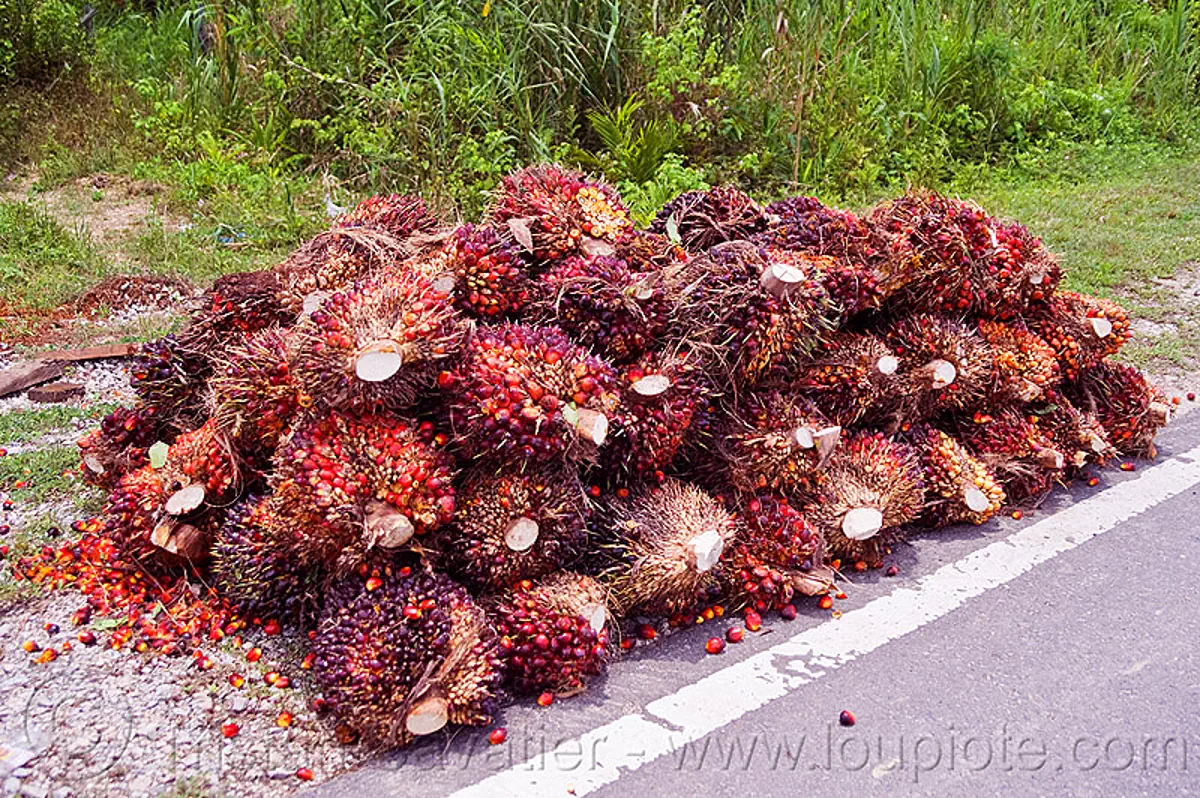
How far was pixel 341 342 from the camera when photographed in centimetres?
270

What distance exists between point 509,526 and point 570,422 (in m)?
0.33

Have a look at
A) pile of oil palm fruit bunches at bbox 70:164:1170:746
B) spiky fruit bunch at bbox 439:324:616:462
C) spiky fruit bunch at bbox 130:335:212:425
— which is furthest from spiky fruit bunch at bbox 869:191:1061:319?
spiky fruit bunch at bbox 130:335:212:425

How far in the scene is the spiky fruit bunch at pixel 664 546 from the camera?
2912mm

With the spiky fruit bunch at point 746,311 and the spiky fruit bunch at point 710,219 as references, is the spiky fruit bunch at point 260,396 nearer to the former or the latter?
the spiky fruit bunch at point 746,311

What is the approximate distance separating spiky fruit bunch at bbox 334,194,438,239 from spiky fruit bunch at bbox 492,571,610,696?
1.50m

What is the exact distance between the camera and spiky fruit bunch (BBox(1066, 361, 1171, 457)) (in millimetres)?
4059

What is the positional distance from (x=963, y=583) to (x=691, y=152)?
5.09m

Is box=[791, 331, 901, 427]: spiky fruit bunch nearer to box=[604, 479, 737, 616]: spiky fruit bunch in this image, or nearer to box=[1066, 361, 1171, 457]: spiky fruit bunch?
box=[604, 479, 737, 616]: spiky fruit bunch

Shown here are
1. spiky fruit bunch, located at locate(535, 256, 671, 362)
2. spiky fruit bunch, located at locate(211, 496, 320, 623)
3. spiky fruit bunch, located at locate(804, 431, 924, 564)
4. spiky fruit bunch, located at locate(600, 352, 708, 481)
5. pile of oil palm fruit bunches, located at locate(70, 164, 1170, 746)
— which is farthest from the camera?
spiky fruit bunch, located at locate(804, 431, 924, 564)

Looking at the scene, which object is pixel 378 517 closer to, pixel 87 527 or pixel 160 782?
pixel 160 782

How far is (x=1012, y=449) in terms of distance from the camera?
3723 millimetres

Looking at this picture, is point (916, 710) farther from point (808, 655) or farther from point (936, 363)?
point (936, 363)

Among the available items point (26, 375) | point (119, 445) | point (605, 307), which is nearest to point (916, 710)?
point (605, 307)

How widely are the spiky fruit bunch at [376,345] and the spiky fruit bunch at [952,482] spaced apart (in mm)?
1757
